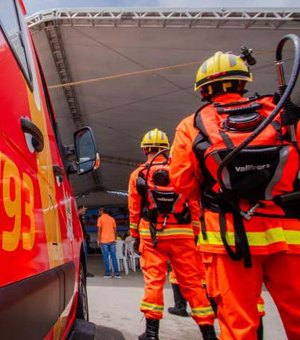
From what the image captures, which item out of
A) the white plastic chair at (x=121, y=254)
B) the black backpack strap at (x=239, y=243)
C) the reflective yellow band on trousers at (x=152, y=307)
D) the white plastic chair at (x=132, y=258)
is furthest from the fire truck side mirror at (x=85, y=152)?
the white plastic chair at (x=132, y=258)

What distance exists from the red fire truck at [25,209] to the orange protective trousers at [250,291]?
716 mm

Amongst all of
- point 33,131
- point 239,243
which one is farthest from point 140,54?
point 33,131

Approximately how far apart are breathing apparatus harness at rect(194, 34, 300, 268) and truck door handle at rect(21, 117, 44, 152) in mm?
791

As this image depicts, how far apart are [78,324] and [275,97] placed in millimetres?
1750

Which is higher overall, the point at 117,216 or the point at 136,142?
the point at 136,142

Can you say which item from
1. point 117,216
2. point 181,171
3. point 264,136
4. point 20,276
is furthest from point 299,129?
point 117,216

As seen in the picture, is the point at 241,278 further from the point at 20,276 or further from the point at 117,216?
the point at 117,216

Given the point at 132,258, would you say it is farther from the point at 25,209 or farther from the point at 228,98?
the point at 25,209

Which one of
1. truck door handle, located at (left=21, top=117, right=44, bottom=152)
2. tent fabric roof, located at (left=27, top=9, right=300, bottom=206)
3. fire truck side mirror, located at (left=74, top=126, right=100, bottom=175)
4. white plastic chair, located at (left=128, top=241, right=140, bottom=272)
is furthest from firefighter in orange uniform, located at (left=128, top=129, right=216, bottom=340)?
white plastic chair, located at (left=128, top=241, right=140, bottom=272)

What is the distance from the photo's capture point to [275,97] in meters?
2.02

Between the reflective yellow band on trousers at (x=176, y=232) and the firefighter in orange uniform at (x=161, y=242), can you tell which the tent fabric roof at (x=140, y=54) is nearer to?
the firefighter in orange uniform at (x=161, y=242)

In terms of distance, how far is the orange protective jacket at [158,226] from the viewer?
11.8ft

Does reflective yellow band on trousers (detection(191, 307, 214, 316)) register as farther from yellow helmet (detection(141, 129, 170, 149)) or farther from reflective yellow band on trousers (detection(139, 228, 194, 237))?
yellow helmet (detection(141, 129, 170, 149))

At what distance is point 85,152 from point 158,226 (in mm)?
1113
